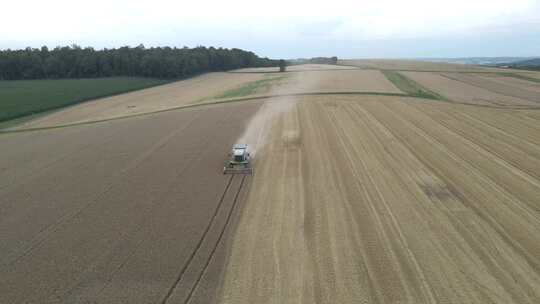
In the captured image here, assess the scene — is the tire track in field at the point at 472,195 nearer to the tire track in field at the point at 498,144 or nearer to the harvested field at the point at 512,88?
the tire track in field at the point at 498,144

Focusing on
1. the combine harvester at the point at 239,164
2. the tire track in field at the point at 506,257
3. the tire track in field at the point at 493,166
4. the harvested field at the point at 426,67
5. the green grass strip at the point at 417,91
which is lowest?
the tire track in field at the point at 506,257

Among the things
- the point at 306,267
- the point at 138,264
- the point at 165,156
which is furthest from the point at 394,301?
the point at 165,156

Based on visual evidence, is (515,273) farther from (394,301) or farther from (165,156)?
(165,156)

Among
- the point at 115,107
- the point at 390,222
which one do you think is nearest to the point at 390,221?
the point at 390,222

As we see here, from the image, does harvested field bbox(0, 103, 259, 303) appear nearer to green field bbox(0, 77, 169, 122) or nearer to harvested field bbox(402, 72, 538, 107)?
green field bbox(0, 77, 169, 122)

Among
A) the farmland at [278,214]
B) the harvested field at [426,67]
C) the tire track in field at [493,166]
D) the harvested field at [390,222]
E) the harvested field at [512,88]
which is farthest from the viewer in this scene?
the harvested field at [426,67]

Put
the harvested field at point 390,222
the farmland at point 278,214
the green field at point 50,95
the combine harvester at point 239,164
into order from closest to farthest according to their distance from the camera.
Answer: the harvested field at point 390,222 < the farmland at point 278,214 < the combine harvester at point 239,164 < the green field at point 50,95

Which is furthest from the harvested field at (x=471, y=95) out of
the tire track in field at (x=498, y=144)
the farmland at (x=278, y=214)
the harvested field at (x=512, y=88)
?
the farmland at (x=278, y=214)

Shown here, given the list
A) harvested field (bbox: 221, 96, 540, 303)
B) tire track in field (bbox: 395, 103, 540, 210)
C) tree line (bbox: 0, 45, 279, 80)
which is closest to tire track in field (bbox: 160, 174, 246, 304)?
harvested field (bbox: 221, 96, 540, 303)
